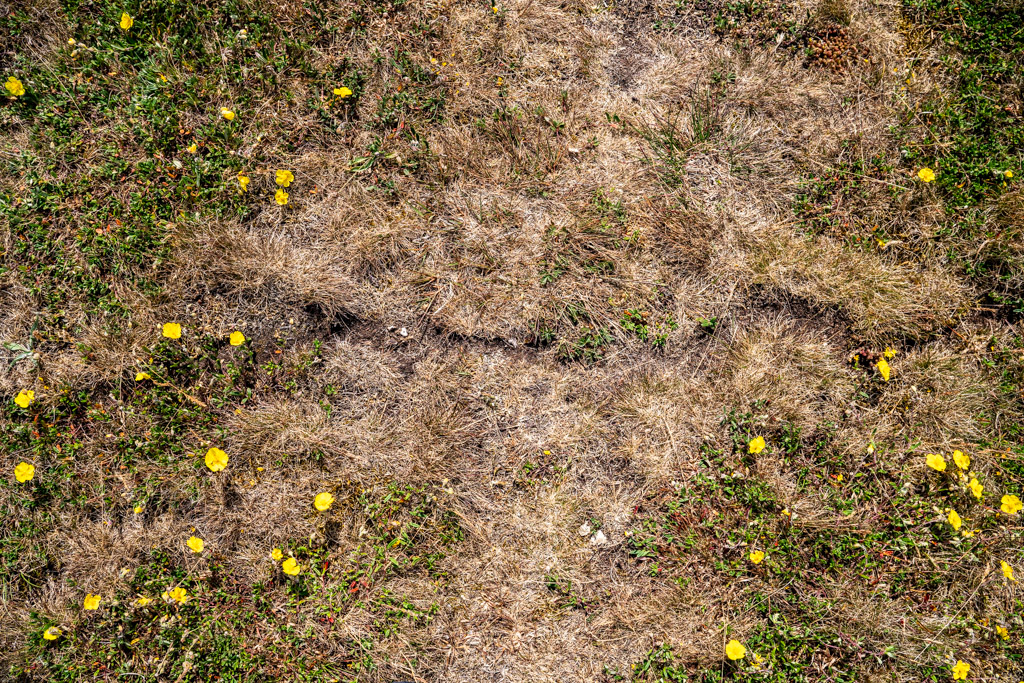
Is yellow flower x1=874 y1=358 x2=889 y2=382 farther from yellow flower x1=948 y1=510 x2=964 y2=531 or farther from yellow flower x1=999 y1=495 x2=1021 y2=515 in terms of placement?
yellow flower x1=999 y1=495 x2=1021 y2=515

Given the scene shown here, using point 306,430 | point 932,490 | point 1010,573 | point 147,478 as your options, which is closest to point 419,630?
point 306,430

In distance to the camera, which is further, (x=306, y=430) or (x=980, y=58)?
(x=980, y=58)

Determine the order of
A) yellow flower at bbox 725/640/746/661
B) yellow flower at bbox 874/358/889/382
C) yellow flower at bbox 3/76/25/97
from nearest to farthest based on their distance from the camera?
yellow flower at bbox 725/640/746/661 → yellow flower at bbox 874/358/889/382 → yellow flower at bbox 3/76/25/97

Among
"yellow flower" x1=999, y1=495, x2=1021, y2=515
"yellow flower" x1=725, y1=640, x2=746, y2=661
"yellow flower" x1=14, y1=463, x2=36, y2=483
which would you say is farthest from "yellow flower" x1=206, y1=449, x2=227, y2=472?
"yellow flower" x1=999, y1=495, x2=1021, y2=515

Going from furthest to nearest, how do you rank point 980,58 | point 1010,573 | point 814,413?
point 980,58
point 814,413
point 1010,573

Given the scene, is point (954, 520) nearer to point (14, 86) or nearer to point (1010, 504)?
point (1010, 504)

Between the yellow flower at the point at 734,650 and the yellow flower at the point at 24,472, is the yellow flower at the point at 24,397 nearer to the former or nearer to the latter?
the yellow flower at the point at 24,472

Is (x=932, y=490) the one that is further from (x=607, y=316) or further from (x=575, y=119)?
(x=575, y=119)

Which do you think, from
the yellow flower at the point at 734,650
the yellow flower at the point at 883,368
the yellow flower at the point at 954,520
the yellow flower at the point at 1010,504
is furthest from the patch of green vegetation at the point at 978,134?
the yellow flower at the point at 734,650
